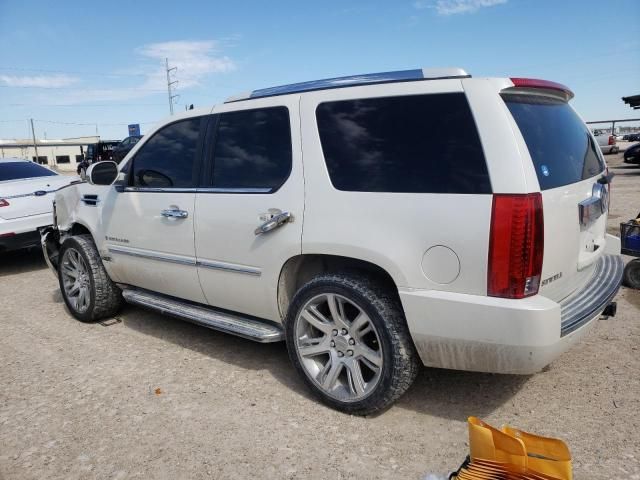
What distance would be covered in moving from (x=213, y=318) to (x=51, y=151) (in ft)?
307

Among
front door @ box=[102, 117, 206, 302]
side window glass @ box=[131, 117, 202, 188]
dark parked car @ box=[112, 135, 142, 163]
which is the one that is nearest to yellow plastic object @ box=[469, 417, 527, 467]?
front door @ box=[102, 117, 206, 302]

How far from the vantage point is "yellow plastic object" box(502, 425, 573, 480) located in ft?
6.19

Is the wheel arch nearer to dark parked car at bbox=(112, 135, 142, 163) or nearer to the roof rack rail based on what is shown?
the roof rack rail

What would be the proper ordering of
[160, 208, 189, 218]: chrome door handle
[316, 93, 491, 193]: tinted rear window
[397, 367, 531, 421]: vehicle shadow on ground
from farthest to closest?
[160, 208, 189, 218]: chrome door handle, [397, 367, 531, 421]: vehicle shadow on ground, [316, 93, 491, 193]: tinted rear window

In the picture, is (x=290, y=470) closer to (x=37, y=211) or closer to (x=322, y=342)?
(x=322, y=342)

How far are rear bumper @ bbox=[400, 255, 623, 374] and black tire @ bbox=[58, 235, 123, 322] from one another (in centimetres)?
310

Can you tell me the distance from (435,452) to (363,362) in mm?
593

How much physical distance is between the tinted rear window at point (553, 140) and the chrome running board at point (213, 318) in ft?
6.06

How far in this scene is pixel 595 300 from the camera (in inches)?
111

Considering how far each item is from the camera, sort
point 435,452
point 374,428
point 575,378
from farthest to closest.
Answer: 1. point 575,378
2. point 374,428
3. point 435,452

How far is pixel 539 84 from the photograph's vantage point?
2.71m

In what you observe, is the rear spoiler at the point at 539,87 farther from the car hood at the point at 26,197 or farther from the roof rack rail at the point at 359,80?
the car hood at the point at 26,197

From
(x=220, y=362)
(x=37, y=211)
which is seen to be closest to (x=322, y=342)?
(x=220, y=362)

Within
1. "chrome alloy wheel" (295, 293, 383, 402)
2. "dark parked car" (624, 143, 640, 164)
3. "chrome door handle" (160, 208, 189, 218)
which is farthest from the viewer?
"dark parked car" (624, 143, 640, 164)
